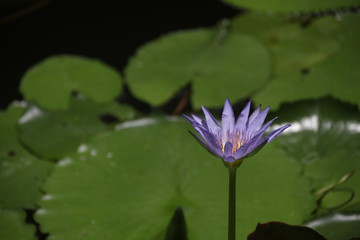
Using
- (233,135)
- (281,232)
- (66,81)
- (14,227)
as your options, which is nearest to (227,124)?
(233,135)

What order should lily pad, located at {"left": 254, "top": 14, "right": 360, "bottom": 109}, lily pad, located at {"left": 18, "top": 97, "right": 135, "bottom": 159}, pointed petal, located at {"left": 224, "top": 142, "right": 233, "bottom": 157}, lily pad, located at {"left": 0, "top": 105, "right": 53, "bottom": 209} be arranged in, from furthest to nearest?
lily pad, located at {"left": 254, "top": 14, "right": 360, "bottom": 109} → lily pad, located at {"left": 18, "top": 97, "right": 135, "bottom": 159} → lily pad, located at {"left": 0, "top": 105, "right": 53, "bottom": 209} → pointed petal, located at {"left": 224, "top": 142, "right": 233, "bottom": 157}

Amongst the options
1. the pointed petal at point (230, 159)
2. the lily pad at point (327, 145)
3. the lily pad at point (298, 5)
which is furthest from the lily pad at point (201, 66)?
the pointed petal at point (230, 159)

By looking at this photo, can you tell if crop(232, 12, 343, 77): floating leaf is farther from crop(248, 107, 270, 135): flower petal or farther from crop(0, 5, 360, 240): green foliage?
crop(248, 107, 270, 135): flower petal

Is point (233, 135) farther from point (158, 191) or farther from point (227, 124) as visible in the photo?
point (158, 191)

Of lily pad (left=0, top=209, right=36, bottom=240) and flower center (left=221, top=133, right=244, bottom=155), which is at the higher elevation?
flower center (left=221, top=133, right=244, bottom=155)

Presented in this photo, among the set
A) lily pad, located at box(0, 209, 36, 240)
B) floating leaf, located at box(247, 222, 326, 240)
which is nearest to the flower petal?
floating leaf, located at box(247, 222, 326, 240)

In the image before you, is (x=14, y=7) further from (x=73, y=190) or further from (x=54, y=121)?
(x=73, y=190)

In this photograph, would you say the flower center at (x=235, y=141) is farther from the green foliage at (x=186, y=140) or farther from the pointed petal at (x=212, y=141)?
the green foliage at (x=186, y=140)
